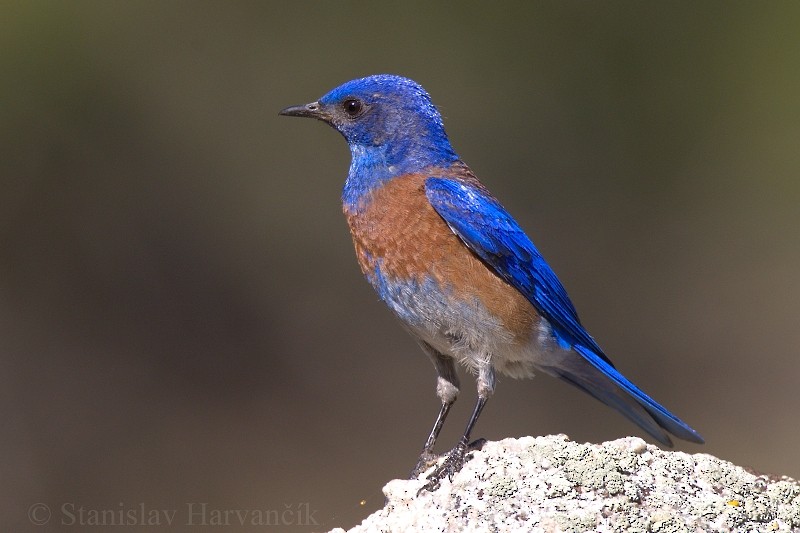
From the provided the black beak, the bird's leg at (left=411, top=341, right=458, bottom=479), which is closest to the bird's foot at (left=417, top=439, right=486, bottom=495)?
the bird's leg at (left=411, top=341, right=458, bottom=479)

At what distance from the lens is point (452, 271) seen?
14.1 feet

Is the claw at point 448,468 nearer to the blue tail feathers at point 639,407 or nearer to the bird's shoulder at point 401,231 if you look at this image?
the bird's shoulder at point 401,231

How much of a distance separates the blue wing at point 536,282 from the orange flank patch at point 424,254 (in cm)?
5

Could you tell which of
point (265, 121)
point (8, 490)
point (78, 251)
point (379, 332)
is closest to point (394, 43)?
point (265, 121)

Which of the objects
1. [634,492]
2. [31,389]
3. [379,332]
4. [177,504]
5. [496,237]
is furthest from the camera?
[379,332]

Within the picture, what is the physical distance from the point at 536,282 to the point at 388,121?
1059mm

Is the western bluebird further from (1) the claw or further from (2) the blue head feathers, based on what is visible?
(1) the claw

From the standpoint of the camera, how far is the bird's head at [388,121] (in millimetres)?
4742

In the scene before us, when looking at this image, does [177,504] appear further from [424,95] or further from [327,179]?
[424,95]

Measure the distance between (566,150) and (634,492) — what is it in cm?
625

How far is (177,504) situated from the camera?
7.25 metres

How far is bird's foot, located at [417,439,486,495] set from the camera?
3.60 meters

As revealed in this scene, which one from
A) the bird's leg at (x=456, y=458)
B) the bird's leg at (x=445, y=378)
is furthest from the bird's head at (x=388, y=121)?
the bird's leg at (x=456, y=458)

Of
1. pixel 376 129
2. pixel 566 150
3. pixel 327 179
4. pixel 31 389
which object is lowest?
pixel 31 389
